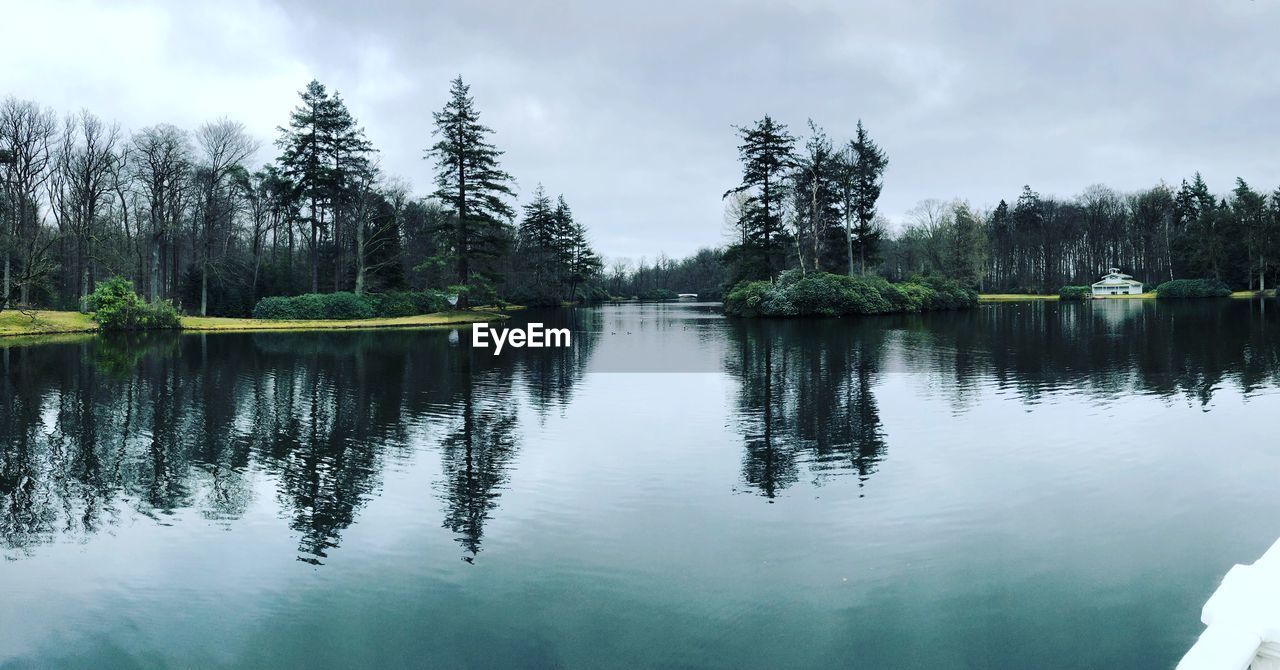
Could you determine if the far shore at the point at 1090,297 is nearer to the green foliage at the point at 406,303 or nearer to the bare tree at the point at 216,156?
the green foliage at the point at 406,303

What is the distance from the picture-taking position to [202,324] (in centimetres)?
3859

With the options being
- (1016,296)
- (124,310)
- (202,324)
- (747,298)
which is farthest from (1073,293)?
(124,310)

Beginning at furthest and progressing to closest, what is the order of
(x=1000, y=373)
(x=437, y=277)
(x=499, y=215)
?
1. (x=437, y=277)
2. (x=499, y=215)
3. (x=1000, y=373)

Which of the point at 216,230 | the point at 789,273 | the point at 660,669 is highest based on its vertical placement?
the point at 216,230

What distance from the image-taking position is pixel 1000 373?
18.2 metres

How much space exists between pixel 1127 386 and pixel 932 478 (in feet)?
32.8

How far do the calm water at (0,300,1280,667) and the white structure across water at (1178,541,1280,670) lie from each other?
247 centimetres

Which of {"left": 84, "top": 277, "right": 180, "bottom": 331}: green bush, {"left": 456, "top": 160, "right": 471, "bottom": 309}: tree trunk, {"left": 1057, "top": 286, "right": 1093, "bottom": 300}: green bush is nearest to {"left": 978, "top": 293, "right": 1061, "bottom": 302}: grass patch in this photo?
{"left": 1057, "top": 286, "right": 1093, "bottom": 300}: green bush

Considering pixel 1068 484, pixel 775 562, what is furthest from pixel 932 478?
pixel 775 562

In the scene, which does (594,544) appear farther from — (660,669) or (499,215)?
(499,215)

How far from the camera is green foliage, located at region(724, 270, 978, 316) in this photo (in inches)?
1809

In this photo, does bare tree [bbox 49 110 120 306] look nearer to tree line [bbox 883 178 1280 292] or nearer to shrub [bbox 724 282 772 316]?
shrub [bbox 724 282 772 316]

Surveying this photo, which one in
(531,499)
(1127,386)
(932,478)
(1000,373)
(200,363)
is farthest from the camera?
(200,363)

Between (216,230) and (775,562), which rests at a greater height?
(216,230)
